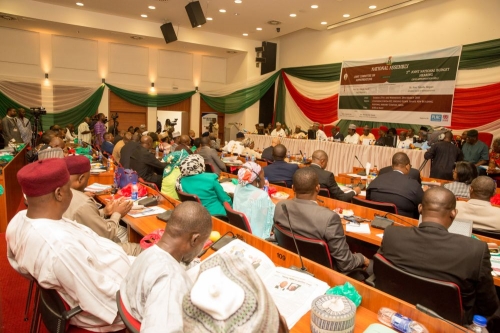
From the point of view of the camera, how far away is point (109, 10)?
9.81 meters

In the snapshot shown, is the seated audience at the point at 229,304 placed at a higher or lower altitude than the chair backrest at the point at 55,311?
higher

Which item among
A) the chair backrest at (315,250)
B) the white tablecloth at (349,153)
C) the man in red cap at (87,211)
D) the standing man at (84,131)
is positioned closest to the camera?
the chair backrest at (315,250)

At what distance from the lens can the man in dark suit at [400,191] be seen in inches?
136

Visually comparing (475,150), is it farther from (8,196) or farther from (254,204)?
(8,196)

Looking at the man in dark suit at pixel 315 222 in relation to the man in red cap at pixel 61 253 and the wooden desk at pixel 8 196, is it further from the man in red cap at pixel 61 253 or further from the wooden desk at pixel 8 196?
the wooden desk at pixel 8 196

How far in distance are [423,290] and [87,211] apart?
1.96 meters

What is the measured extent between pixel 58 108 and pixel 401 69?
9.89 m

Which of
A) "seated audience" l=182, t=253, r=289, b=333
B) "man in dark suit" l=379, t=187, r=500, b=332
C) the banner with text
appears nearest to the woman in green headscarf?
"man in dark suit" l=379, t=187, r=500, b=332

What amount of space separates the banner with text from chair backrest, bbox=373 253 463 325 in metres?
7.76

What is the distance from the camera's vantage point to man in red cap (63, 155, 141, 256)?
7.48ft

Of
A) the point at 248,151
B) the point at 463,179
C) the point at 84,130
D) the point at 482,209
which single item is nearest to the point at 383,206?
the point at 482,209

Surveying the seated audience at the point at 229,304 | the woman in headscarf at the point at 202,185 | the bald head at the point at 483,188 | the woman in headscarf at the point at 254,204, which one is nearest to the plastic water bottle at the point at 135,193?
the woman in headscarf at the point at 202,185

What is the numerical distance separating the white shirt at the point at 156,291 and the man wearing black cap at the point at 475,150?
22.8 feet

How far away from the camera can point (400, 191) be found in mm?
3480
